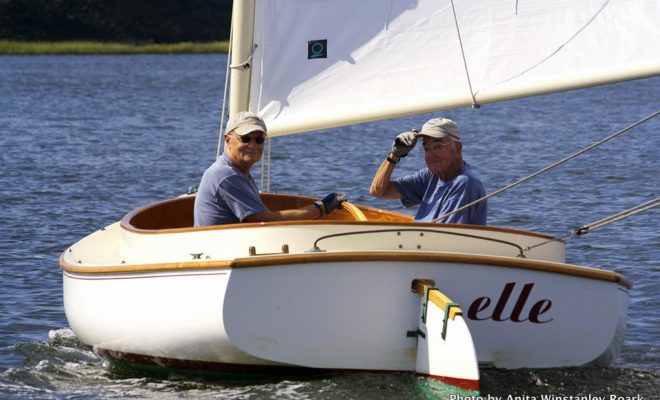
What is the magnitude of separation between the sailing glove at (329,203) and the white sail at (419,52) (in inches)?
16.8

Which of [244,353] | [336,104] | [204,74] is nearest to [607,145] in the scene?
[336,104]

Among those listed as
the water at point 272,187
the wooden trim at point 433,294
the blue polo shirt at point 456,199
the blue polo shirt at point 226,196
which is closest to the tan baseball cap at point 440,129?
the blue polo shirt at point 456,199

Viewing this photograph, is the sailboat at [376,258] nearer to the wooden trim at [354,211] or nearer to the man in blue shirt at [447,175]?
the wooden trim at [354,211]

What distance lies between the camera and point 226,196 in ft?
24.2

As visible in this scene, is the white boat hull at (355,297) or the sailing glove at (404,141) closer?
the white boat hull at (355,297)

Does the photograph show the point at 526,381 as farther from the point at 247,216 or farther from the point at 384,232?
the point at 247,216

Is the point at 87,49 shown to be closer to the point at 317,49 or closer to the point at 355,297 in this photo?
the point at 317,49

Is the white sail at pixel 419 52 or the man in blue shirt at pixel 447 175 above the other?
the white sail at pixel 419 52

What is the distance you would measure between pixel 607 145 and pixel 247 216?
14.6m

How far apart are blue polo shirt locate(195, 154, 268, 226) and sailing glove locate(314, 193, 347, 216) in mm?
363

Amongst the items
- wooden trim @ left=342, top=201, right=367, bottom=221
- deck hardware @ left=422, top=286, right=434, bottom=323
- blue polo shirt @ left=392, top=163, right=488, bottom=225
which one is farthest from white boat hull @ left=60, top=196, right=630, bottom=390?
wooden trim @ left=342, top=201, right=367, bottom=221

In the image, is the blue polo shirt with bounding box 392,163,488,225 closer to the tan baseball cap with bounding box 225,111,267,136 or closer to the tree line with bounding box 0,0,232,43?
the tan baseball cap with bounding box 225,111,267,136

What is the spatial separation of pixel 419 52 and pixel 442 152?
649 millimetres

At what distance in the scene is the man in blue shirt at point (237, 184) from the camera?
7344mm
